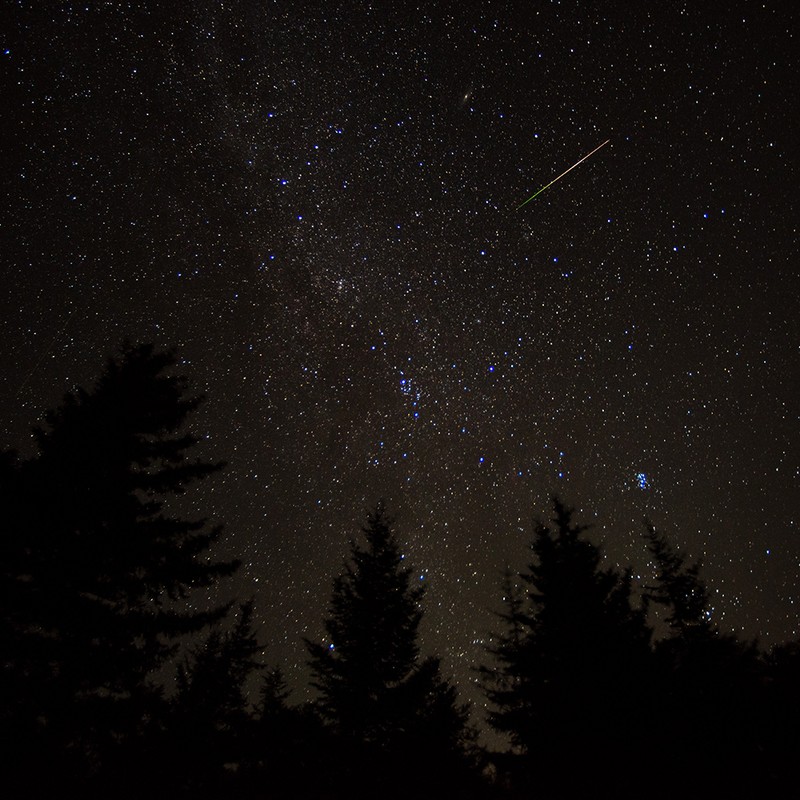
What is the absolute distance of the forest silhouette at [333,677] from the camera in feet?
23.4

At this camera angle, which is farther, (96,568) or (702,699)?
(702,699)

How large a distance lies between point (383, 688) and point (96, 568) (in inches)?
322

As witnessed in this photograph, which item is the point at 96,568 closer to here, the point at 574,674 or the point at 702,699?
the point at 574,674

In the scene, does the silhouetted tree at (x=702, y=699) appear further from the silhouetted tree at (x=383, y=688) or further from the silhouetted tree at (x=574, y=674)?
the silhouetted tree at (x=383, y=688)

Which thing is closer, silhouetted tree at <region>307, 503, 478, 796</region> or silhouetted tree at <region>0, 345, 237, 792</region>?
silhouetted tree at <region>0, 345, 237, 792</region>

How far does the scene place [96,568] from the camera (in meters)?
7.49

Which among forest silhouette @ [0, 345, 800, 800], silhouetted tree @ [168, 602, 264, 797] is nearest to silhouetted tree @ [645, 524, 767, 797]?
forest silhouette @ [0, 345, 800, 800]

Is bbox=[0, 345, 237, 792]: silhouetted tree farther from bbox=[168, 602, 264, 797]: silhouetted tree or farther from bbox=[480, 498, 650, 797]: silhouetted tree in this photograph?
bbox=[480, 498, 650, 797]: silhouetted tree

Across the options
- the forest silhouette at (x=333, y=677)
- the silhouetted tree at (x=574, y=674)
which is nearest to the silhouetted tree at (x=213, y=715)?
the forest silhouette at (x=333, y=677)

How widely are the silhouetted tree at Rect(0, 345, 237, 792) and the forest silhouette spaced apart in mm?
26

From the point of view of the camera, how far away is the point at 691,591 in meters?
14.5

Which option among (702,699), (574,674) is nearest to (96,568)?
(574,674)

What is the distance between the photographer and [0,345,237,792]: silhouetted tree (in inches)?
272

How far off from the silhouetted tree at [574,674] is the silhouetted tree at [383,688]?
1.64 metres
